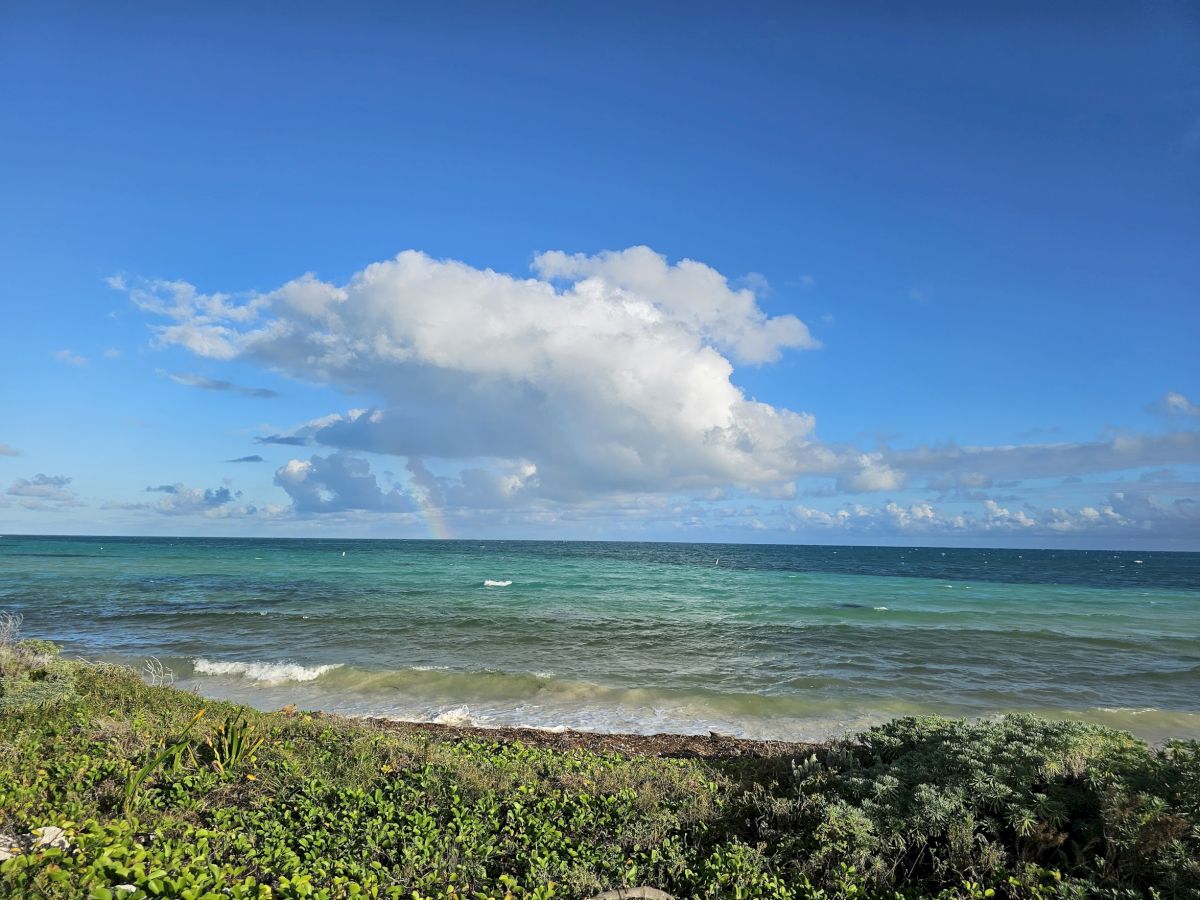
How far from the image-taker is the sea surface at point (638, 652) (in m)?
14.2

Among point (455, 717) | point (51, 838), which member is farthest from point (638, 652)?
point (51, 838)

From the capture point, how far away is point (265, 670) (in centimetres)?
1658

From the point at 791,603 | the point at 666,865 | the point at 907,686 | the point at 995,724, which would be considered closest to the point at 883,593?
the point at 791,603

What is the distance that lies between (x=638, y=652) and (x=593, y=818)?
1506 centimetres

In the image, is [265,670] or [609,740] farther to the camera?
[265,670]

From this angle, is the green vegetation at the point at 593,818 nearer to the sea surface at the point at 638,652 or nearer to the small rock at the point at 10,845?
the small rock at the point at 10,845

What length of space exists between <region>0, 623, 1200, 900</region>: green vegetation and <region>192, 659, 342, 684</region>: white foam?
881 cm

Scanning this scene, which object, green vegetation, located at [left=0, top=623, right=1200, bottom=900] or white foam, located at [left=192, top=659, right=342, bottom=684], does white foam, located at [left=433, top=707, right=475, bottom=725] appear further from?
green vegetation, located at [left=0, top=623, right=1200, bottom=900]

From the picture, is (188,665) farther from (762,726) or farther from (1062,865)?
(1062,865)

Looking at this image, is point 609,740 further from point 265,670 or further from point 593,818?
point 265,670

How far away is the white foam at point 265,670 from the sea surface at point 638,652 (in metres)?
0.08

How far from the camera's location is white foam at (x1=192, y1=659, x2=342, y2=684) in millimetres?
16078

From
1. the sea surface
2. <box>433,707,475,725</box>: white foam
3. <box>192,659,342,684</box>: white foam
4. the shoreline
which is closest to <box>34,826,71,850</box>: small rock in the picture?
the shoreline

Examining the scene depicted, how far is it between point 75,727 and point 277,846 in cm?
476
